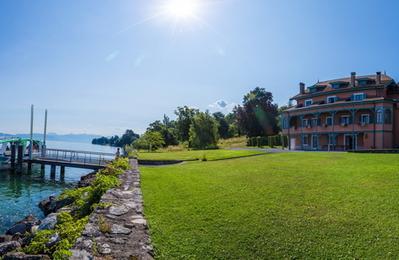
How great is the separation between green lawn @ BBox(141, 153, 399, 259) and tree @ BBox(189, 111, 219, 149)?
36694mm

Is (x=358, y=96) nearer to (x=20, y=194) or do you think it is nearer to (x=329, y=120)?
(x=329, y=120)

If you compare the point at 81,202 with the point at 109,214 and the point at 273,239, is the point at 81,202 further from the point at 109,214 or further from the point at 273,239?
the point at 273,239

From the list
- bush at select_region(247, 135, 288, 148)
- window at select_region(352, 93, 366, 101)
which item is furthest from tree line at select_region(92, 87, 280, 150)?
window at select_region(352, 93, 366, 101)

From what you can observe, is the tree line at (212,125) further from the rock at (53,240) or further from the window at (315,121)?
the rock at (53,240)

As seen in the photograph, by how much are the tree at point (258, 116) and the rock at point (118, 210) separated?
2128 inches

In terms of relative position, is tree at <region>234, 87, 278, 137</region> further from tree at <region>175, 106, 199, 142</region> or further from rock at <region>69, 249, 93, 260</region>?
rock at <region>69, 249, 93, 260</region>

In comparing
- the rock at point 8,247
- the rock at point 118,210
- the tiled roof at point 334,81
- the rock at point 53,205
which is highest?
the tiled roof at point 334,81

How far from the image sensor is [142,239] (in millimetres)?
5262

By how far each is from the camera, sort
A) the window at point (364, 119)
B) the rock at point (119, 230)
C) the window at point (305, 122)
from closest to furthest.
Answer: the rock at point (119, 230), the window at point (364, 119), the window at point (305, 122)

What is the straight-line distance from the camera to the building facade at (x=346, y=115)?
100 feet

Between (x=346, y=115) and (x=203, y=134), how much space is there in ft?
69.2

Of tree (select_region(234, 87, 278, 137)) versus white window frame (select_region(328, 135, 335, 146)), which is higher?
tree (select_region(234, 87, 278, 137))

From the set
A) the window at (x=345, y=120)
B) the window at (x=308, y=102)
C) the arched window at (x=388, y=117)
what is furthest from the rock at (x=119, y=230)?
the window at (x=308, y=102)

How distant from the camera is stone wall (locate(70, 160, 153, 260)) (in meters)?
4.57
